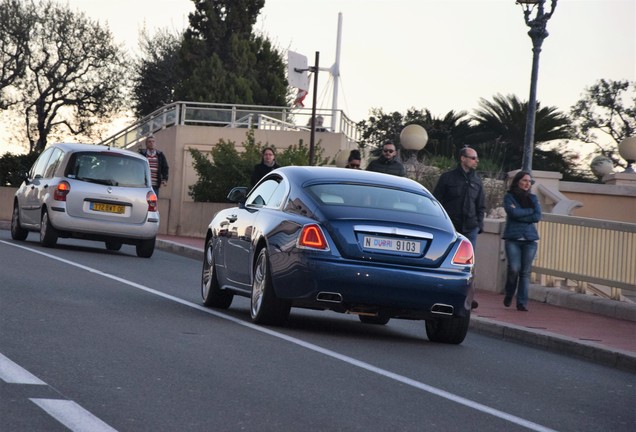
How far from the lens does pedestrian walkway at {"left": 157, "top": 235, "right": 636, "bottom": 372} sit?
41.3 feet

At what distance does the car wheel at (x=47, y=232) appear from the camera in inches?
838

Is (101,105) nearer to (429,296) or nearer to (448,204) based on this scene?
(448,204)

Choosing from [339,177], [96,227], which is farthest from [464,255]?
[96,227]

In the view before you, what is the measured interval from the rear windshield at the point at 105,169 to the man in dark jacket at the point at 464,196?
23.6 ft

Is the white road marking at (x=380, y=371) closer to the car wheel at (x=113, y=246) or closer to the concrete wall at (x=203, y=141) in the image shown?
the car wheel at (x=113, y=246)

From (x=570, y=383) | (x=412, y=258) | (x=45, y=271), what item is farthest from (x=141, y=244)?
(x=570, y=383)

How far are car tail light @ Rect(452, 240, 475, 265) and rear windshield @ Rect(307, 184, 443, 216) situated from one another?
0.54m

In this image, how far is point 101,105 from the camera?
69.6 metres

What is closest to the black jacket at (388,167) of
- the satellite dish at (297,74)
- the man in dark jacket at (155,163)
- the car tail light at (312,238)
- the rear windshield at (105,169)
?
the rear windshield at (105,169)

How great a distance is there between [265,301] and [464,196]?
472cm

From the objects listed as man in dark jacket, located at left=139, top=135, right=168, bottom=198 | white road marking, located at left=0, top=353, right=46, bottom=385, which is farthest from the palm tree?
white road marking, located at left=0, top=353, right=46, bottom=385

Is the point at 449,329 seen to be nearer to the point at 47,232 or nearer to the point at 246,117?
the point at 47,232

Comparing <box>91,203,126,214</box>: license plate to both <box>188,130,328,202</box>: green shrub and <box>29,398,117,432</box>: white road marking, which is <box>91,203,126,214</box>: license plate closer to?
<box>188,130,328,202</box>: green shrub

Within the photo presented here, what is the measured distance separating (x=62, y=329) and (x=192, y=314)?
2.38m
